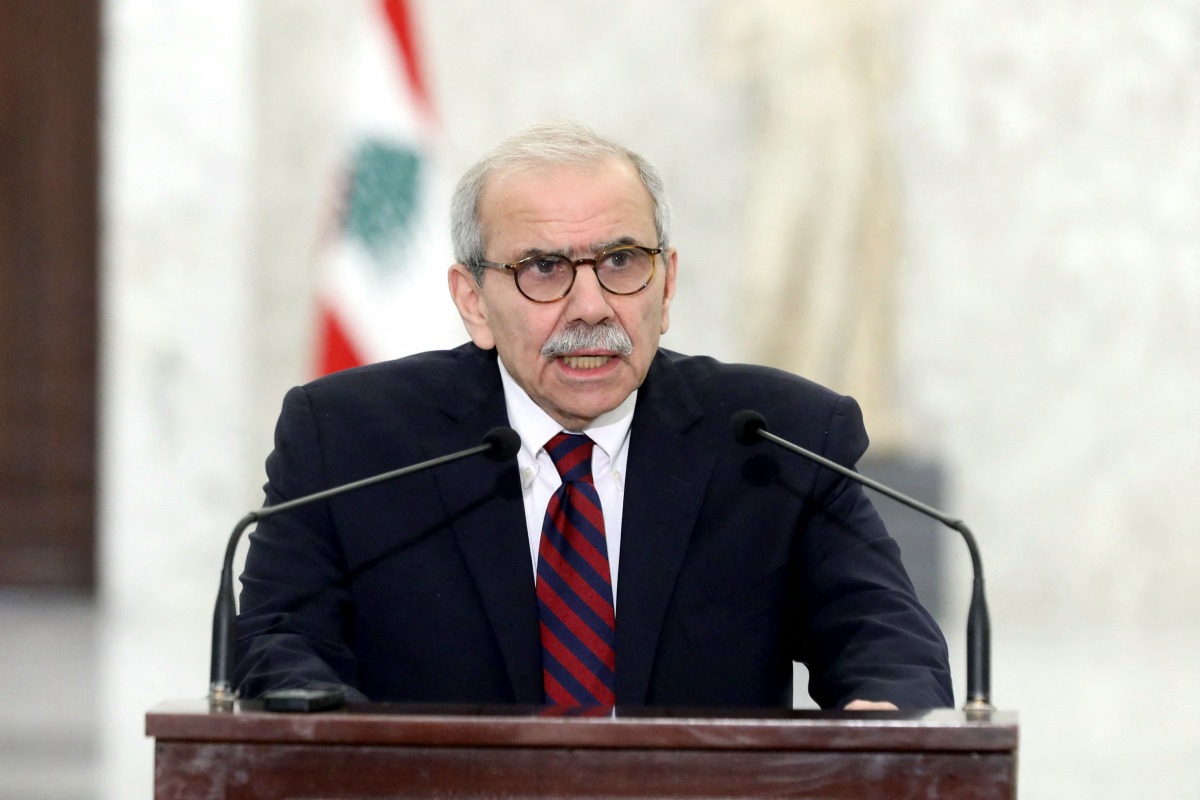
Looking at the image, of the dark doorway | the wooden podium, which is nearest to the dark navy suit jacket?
the wooden podium

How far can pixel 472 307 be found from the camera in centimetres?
254

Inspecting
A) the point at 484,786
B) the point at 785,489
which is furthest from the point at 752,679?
the point at 484,786

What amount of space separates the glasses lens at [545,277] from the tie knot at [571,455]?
0.22 metres

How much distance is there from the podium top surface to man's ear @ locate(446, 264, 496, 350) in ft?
3.09

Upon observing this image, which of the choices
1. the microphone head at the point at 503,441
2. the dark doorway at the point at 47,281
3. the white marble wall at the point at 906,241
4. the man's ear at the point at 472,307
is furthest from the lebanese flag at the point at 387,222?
the dark doorway at the point at 47,281

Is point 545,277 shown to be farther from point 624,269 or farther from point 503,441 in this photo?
point 503,441

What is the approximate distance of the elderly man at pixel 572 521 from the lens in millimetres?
2338

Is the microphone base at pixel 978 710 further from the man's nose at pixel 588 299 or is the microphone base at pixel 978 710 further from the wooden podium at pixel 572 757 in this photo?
the man's nose at pixel 588 299

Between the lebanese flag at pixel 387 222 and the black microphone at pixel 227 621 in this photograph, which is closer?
the black microphone at pixel 227 621

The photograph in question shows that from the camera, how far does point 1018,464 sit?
8.13 meters

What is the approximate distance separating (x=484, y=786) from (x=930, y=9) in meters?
7.00

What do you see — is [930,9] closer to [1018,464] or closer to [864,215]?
[864,215]

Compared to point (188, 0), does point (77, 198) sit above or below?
below

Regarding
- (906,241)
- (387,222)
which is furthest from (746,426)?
(906,241)
